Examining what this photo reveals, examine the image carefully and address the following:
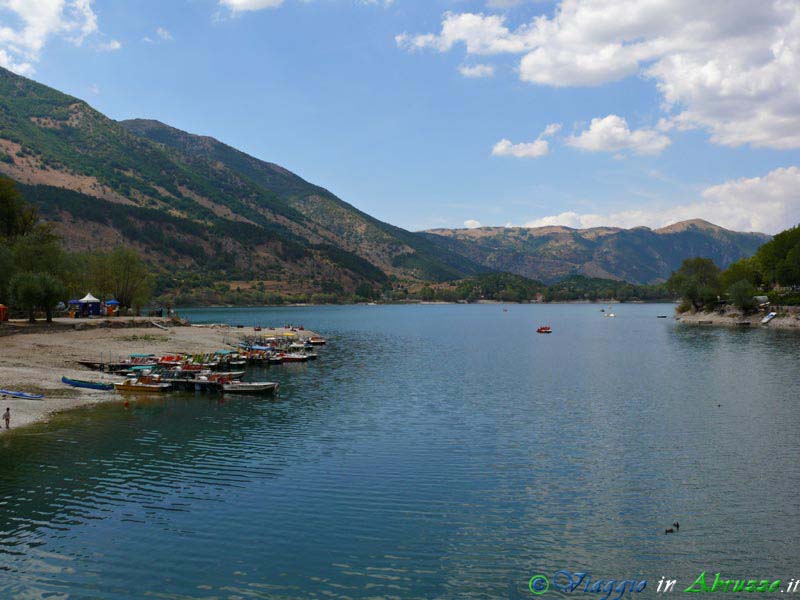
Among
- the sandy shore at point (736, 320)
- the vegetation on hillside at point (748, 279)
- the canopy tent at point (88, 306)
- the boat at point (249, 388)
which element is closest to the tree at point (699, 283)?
the vegetation on hillside at point (748, 279)

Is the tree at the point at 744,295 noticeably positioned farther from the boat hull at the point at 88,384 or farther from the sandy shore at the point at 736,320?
the boat hull at the point at 88,384

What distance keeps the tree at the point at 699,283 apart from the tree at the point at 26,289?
16799 cm

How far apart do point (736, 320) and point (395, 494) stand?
518 ft

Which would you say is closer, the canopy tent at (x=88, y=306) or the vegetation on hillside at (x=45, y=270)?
the vegetation on hillside at (x=45, y=270)

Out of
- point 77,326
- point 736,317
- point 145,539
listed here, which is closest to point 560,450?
point 145,539

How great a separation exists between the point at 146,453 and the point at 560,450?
80.3ft

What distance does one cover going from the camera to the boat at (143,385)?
52938 millimetres

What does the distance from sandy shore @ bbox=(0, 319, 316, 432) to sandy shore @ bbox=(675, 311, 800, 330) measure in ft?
417

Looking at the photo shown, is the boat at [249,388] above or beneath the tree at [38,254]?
beneath

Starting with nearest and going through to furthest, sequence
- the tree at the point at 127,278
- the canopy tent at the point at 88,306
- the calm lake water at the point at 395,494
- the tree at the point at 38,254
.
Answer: the calm lake water at the point at 395,494 → the tree at the point at 38,254 → the canopy tent at the point at 88,306 → the tree at the point at 127,278

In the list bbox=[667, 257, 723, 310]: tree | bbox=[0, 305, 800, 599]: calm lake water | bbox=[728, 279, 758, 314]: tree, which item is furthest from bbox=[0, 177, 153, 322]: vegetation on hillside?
bbox=[667, 257, 723, 310]: tree

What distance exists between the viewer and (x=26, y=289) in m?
73.6

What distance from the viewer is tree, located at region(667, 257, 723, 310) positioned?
170875mm

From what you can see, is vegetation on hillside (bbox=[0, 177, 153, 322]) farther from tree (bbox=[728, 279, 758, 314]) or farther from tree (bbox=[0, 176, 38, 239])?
tree (bbox=[728, 279, 758, 314])
